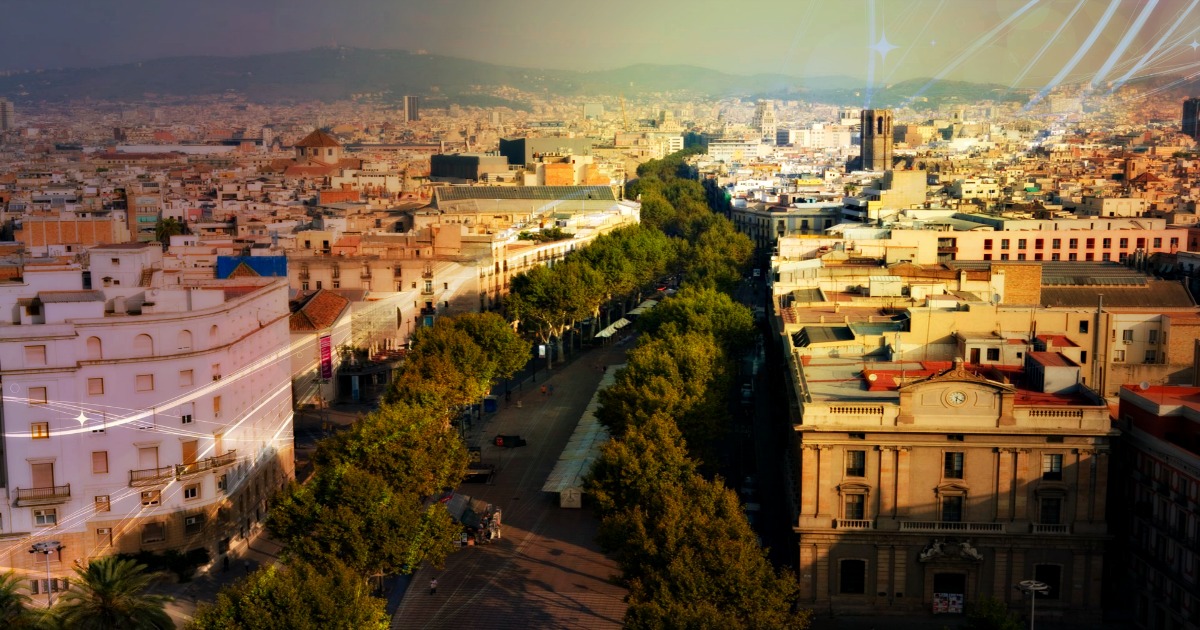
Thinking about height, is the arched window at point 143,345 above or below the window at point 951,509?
above

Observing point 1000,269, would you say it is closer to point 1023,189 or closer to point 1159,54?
point 1023,189

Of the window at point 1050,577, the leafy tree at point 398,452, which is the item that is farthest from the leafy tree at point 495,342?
the window at point 1050,577

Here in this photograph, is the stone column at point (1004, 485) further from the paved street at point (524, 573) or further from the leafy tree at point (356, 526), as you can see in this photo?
the leafy tree at point (356, 526)

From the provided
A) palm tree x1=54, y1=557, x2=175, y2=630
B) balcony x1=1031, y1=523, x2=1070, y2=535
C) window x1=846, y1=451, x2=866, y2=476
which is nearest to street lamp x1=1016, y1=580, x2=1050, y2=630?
balcony x1=1031, y1=523, x2=1070, y2=535

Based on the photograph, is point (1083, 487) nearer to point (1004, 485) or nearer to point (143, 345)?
point (1004, 485)

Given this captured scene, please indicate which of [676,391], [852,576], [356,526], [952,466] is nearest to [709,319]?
[676,391]
